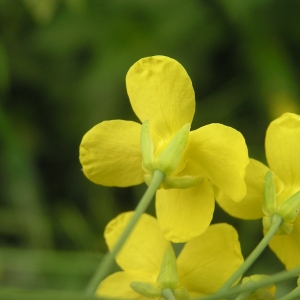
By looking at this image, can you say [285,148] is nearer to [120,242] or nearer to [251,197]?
[251,197]

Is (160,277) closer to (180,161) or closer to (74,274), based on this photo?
(180,161)

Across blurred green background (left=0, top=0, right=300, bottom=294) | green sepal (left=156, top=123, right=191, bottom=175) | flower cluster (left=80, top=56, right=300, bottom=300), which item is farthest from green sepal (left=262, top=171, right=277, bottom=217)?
blurred green background (left=0, top=0, right=300, bottom=294)

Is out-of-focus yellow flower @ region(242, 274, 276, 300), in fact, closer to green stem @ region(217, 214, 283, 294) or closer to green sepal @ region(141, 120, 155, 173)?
green stem @ region(217, 214, 283, 294)

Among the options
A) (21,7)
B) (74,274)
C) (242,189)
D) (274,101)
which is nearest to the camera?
(242,189)

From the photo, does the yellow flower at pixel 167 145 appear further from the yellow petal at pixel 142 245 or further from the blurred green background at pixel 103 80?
the blurred green background at pixel 103 80

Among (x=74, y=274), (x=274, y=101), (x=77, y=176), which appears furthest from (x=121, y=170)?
(x=77, y=176)
